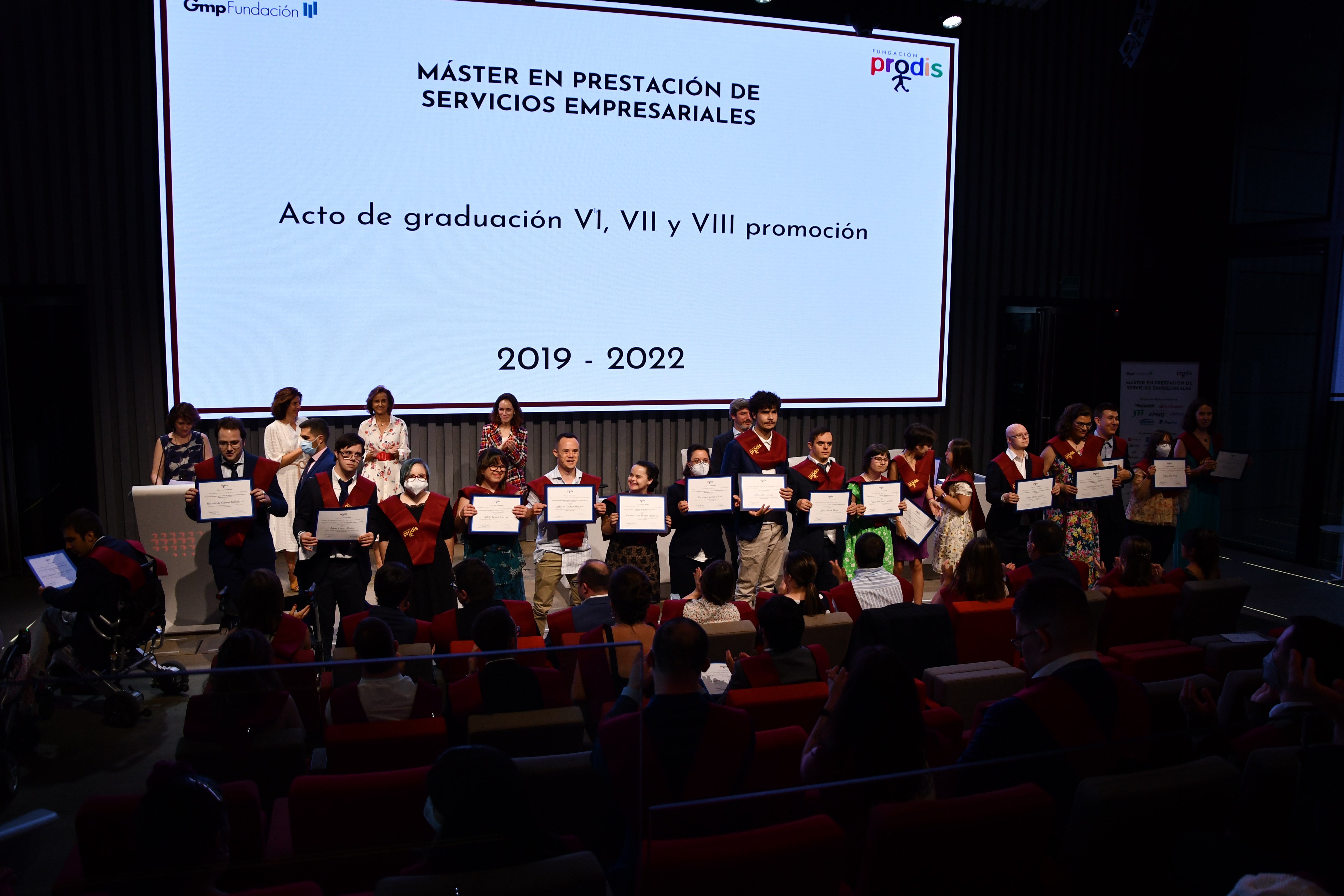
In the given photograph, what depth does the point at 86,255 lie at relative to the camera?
22.4 ft

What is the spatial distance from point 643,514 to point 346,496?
5.38 feet

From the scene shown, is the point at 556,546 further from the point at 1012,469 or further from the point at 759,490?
the point at 1012,469

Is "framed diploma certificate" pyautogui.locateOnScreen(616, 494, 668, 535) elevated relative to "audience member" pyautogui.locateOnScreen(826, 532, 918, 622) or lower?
elevated

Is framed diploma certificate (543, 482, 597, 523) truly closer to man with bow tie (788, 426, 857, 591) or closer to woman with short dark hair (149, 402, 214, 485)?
man with bow tie (788, 426, 857, 591)

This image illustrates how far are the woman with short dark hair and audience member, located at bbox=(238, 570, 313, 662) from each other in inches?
109

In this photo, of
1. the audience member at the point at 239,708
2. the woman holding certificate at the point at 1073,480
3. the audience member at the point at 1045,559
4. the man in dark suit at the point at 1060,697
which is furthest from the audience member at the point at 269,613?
the woman holding certificate at the point at 1073,480

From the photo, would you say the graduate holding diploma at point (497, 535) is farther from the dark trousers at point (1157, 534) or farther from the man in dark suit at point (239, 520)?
the dark trousers at point (1157, 534)

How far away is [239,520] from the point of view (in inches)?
196

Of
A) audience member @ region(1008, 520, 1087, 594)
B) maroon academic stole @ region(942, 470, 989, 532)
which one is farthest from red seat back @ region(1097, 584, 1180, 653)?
maroon academic stole @ region(942, 470, 989, 532)

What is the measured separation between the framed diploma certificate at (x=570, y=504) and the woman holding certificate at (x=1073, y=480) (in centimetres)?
302

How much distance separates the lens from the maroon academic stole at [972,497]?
565 cm

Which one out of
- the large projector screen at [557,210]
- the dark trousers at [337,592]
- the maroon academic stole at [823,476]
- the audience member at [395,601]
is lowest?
the dark trousers at [337,592]

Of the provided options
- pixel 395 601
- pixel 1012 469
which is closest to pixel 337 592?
pixel 395 601

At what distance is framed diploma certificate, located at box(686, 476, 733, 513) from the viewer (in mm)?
5422
